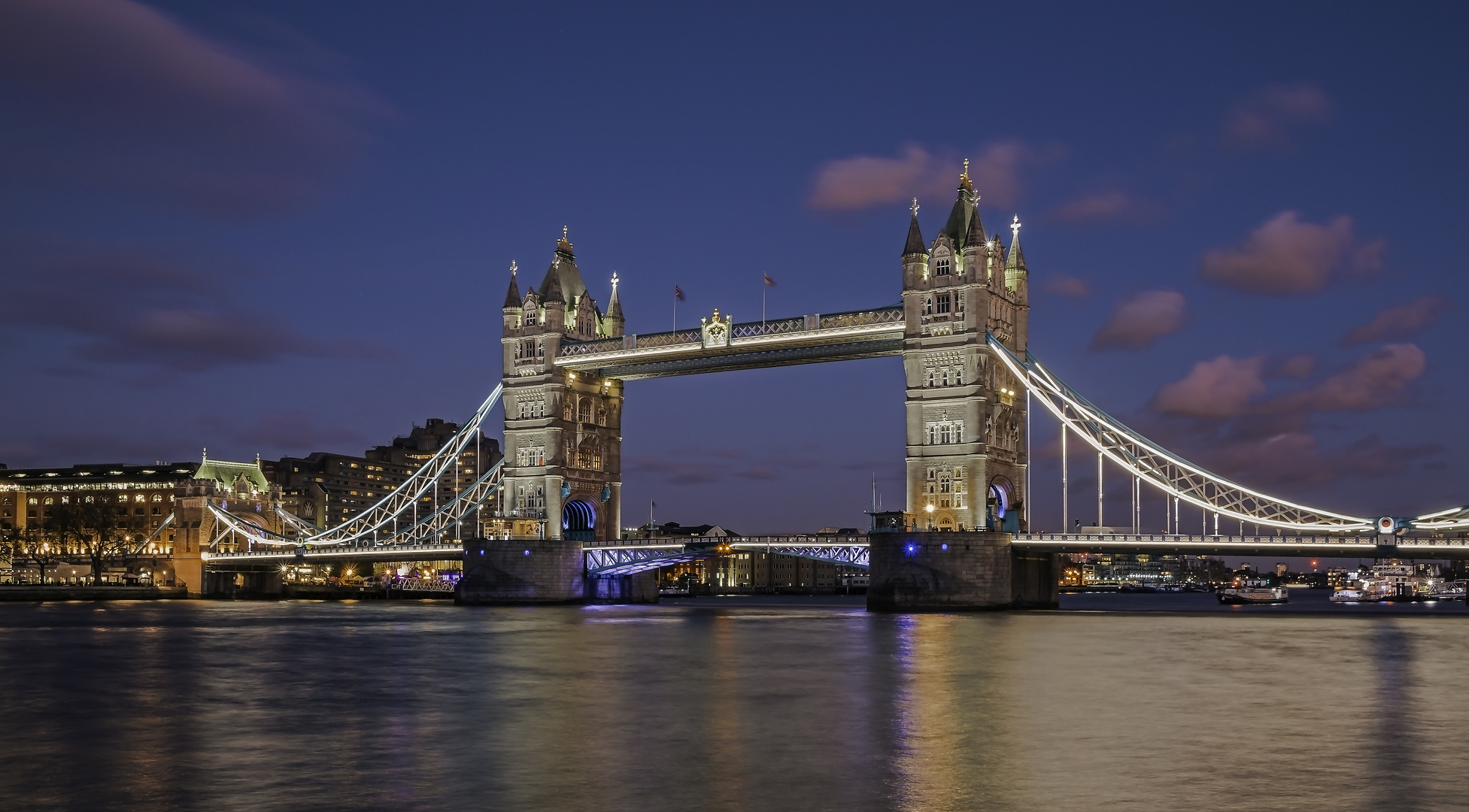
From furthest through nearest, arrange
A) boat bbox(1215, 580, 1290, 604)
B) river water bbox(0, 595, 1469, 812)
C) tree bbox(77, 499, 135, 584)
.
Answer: tree bbox(77, 499, 135, 584)
boat bbox(1215, 580, 1290, 604)
river water bbox(0, 595, 1469, 812)

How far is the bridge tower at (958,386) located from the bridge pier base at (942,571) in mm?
1960

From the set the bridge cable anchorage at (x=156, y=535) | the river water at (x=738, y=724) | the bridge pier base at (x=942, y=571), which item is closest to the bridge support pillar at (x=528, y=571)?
the bridge pier base at (x=942, y=571)

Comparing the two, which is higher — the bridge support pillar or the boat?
the bridge support pillar

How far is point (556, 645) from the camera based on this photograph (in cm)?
4719

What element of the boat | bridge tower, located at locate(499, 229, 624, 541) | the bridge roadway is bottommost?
the boat

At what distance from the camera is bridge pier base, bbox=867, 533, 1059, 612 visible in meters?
68.9

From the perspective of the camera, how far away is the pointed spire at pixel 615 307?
98.1 m

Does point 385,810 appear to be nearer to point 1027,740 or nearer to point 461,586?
point 1027,740

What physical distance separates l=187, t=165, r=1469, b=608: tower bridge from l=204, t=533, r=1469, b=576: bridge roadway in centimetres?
14

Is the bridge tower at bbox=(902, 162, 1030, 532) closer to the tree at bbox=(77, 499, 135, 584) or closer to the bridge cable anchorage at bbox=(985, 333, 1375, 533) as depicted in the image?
the bridge cable anchorage at bbox=(985, 333, 1375, 533)

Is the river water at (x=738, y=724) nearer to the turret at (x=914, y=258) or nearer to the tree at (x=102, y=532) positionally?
the turret at (x=914, y=258)

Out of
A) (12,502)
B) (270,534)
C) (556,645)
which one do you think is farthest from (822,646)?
Answer: (12,502)

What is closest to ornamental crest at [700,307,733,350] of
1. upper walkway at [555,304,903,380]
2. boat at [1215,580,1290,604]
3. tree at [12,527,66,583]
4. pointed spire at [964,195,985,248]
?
upper walkway at [555,304,903,380]

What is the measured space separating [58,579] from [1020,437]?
97.4m
